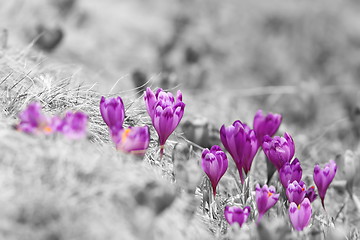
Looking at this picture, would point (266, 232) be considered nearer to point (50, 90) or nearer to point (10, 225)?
point (10, 225)

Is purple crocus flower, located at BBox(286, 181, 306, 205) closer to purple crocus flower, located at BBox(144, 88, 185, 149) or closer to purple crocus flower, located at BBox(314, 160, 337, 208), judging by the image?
purple crocus flower, located at BBox(314, 160, 337, 208)

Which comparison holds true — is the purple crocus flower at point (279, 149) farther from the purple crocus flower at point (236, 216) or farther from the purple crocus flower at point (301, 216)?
the purple crocus flower at point (236, 216)

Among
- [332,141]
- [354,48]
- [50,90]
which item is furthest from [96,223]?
[354,48]

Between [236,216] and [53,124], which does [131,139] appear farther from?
[236,216]

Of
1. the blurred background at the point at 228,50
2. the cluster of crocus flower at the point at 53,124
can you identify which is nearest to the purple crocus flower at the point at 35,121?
the cluster of crocus flower at the point at 53,124

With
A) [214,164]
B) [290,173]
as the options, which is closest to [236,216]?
[214,164]
